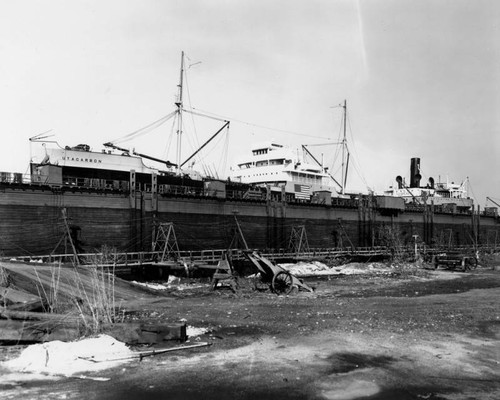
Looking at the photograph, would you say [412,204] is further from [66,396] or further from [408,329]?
[66,396]

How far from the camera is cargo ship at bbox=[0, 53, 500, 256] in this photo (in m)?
27.8

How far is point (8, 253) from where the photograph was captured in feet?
85.7

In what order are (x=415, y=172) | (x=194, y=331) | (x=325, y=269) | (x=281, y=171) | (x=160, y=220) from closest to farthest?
1. (x=194, y=331)
2. (x=160, y=220)
3. (x=325, y=269)
4. (x=281, y=171)
5. (x=415, y=172)

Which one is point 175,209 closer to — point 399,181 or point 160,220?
point 160,220

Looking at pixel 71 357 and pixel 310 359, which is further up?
pixel 71 357

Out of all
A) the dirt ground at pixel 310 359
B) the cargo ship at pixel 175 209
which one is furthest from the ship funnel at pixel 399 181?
the dirt ground at pixel 310 359

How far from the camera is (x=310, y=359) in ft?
26.0

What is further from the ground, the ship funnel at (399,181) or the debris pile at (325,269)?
the ship funnel at (399,181)

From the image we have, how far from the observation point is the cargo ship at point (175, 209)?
27844mm

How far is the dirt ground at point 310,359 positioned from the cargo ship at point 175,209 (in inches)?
693

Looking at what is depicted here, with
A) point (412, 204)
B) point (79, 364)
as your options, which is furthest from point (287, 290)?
point (412, 204)

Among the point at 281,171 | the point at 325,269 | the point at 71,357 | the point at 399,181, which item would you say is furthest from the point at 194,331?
the point at 399,181

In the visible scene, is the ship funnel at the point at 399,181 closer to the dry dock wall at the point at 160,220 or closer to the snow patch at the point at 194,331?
the dry dock wall at the point at 160,220

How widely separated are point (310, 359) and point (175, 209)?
27707 millimetres
